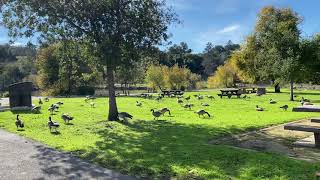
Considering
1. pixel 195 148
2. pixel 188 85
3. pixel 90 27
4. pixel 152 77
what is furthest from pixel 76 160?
pixel 188 85

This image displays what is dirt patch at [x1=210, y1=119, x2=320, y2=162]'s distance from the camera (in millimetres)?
11895

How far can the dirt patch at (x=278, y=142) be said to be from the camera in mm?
11895

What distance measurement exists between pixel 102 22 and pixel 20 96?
14.8 meters

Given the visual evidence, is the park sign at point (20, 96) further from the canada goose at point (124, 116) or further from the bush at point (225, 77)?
the bush at point (225, 77)

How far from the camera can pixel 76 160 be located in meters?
11.7

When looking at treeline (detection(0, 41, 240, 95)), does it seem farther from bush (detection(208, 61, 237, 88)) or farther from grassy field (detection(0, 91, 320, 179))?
bush (detection(208, 61, 237, 88))

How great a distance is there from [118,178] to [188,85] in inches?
2705

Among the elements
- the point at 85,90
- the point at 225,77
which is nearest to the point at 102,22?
the point at 85,90

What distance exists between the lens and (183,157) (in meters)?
11.6

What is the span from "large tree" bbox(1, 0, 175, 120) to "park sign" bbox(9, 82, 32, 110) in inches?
444

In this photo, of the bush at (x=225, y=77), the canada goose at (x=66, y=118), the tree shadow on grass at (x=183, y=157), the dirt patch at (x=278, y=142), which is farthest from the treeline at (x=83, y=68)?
the dirt patch at (x=278, y=142)

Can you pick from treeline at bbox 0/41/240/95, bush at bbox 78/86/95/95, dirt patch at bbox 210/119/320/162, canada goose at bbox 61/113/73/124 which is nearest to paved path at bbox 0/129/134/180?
dirt patch at bbox 210/119/320/162

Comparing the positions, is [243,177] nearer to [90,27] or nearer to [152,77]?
[90,27]

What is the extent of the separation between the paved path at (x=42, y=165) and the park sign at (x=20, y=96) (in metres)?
17.4
